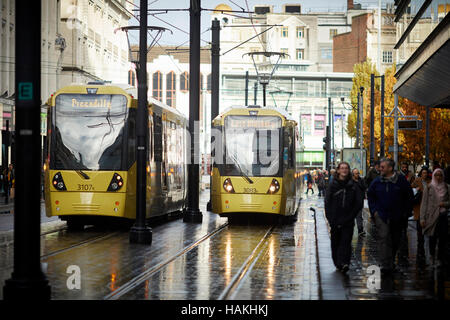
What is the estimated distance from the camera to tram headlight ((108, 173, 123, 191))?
21328 mm

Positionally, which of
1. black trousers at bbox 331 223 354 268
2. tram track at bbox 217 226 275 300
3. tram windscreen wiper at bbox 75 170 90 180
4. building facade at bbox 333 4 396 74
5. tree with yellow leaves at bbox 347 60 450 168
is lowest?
tram track at bbox 217 226 275 300

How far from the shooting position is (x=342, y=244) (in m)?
13.7

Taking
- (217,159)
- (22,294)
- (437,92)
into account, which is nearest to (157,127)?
(217,159)

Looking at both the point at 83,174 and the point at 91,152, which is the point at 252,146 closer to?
the point at 91,152

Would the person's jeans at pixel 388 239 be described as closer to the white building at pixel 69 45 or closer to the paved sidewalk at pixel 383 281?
the paved sidewalk at pixel 383 281

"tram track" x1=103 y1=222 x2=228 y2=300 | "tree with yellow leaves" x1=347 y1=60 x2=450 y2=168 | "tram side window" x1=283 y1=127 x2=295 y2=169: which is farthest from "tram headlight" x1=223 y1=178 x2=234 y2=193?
"tree with yellow leaves" x1=347 y1=60 x2=450 y2=168

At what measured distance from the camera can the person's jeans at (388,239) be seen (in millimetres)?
13414

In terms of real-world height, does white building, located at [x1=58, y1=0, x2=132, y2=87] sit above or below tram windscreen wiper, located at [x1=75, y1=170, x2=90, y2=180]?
above

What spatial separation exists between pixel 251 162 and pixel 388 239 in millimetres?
11709

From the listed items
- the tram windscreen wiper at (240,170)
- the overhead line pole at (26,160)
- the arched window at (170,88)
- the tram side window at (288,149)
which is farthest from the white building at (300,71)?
the overhead line pole at (26,160)

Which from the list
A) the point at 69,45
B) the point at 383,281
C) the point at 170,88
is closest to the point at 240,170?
the point at 383,281

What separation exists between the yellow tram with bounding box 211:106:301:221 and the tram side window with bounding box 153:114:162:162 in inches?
66.8

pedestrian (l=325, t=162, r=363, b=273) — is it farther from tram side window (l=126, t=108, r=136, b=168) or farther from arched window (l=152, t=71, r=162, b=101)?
arched window (l=152, t=71, r=162, b=101)
